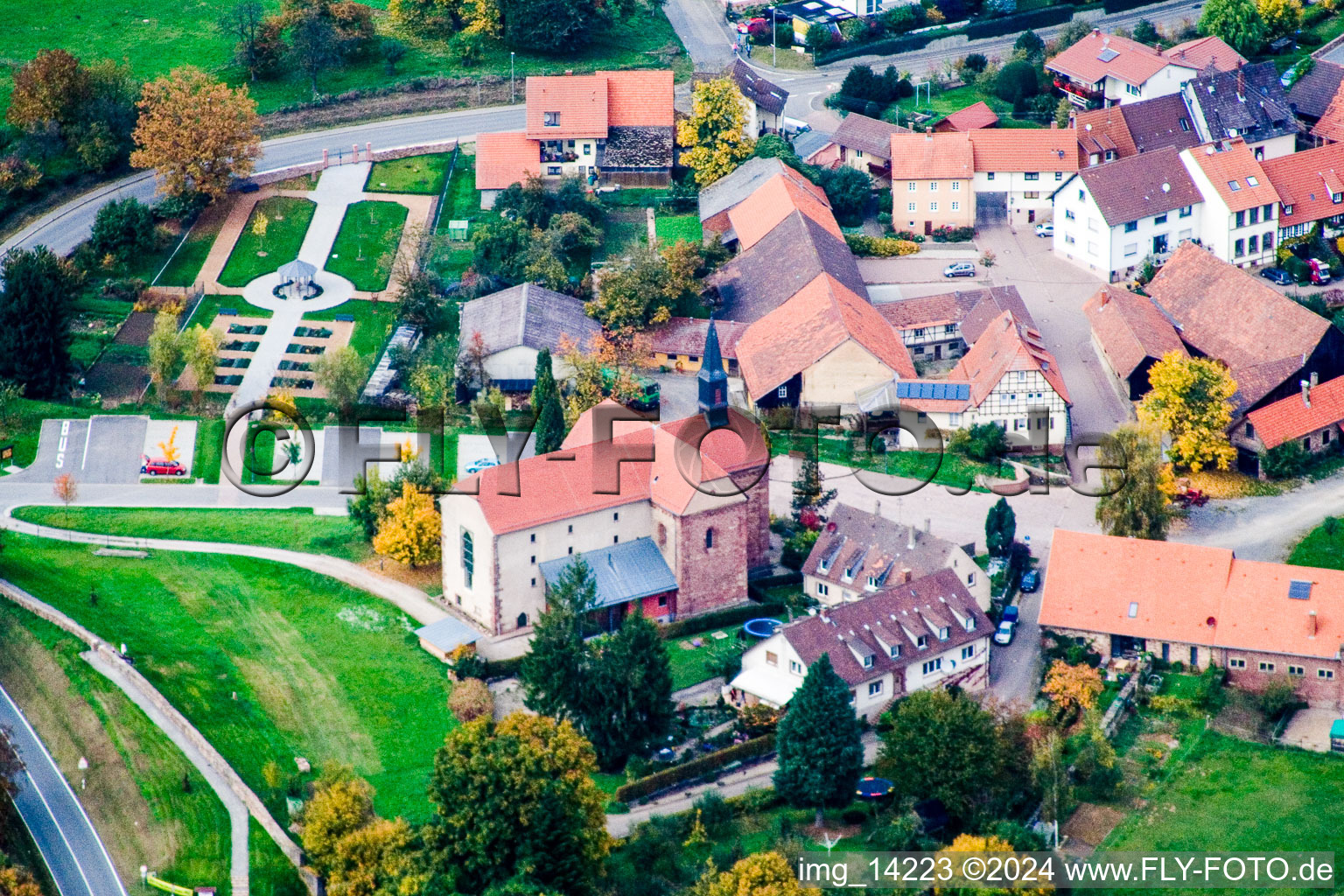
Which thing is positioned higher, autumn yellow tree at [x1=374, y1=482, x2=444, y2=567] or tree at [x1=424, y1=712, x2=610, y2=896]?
autumn yellow tree at [x1=374, y1=482, x2=444, y2=567]

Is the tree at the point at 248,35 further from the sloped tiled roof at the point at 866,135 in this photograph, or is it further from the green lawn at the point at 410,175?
the sloped tiled roof at the point at 866,135

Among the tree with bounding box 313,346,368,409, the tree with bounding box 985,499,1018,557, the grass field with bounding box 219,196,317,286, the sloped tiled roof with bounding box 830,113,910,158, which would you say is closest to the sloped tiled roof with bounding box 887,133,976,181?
the sloped tiled roof with bounding box 830,113,910,158

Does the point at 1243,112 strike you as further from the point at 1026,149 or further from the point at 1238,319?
the point at 1238,319

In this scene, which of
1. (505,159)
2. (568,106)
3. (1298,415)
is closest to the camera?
(1298,415)

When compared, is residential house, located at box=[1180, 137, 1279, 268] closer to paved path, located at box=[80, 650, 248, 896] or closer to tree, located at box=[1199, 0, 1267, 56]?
tree, located at box=[1199, 0, 1267, 56]

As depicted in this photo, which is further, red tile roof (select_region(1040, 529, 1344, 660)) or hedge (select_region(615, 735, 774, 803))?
red tile roof (select_region(1040, 529, 1344, 660))

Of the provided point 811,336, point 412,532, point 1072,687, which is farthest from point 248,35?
point 1072,687

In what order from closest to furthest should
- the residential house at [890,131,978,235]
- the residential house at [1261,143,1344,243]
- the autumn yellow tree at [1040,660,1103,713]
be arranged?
the autumn yellow tree at [1040,660,1103,713], the residential house at [1261,143,1344,243], the residential house at [890,131,978,235]
